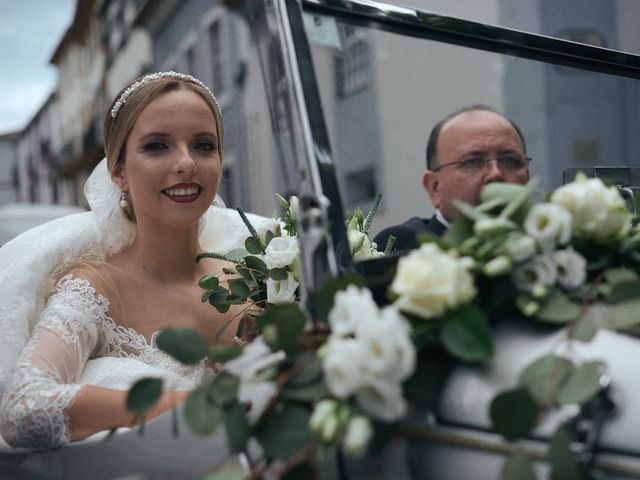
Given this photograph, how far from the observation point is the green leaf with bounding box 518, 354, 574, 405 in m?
0.86

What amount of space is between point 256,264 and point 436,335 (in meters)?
0.96

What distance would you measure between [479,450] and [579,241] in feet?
1.08

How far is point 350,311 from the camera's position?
911 mm

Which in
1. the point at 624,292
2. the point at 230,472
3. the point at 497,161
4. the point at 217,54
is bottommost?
the point at 230,472

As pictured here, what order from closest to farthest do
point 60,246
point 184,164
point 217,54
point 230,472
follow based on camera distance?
point 230,472, point 184,164, point 60,246, point 217,54

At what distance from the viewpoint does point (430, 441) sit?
3.07 feet

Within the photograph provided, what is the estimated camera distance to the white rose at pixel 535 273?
999 mm

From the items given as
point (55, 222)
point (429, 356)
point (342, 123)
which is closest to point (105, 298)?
point (55, 222)

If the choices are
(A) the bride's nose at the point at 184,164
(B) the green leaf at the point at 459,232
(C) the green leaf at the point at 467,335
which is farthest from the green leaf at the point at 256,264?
(C) the green leaf at the point at 467,335

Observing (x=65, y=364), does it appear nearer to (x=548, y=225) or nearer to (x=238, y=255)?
(x=238, y=255)

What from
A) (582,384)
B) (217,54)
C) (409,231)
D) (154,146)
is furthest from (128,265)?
(217,54)

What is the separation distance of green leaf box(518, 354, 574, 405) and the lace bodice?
1.07 metres

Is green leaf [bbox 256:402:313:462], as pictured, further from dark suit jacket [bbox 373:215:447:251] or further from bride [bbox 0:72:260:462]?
bride [bbox 0:72:260:462]

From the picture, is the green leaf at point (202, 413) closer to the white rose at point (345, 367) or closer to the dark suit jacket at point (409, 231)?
the white rose at point (345, 367)
